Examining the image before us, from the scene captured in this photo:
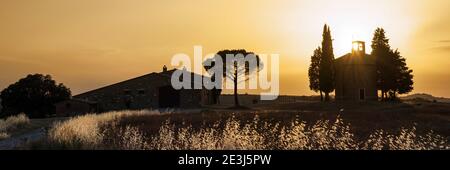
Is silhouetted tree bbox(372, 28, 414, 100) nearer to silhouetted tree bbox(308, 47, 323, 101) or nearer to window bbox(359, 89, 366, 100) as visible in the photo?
window bbox(359, 89, 366, 100)

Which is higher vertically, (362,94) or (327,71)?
(327,71)

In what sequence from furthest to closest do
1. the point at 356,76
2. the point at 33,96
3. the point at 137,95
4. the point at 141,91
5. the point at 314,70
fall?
the point at 314,70 → the point at 356,76 → the point at 33,96 → the point at 141,91 → the point at 137,95

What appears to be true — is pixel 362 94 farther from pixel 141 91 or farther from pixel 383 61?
pixel 141 91

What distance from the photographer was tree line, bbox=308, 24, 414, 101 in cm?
6925

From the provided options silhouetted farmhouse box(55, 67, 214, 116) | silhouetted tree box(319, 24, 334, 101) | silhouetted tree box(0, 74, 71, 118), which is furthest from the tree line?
silhouetted tree box(0, 74, 71, 118)

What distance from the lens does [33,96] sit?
202 ft

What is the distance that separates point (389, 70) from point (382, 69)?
1.04 metres

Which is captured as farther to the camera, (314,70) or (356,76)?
(314,70)


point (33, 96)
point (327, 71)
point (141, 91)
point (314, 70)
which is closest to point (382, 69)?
point (327, 71)

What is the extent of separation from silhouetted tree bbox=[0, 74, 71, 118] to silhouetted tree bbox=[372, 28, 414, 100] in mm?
45829

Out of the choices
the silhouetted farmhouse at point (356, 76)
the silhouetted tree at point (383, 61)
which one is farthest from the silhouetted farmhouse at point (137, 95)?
the silhouetted tree at point (383, 61)

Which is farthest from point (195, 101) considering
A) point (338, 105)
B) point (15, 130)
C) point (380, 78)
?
Answer: point (15, 130)
